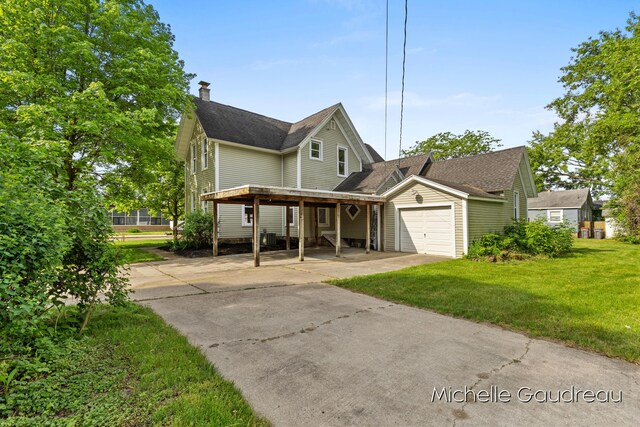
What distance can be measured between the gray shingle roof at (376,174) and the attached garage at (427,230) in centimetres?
256

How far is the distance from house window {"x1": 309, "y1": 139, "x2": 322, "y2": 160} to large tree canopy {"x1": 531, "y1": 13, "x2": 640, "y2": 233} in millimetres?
16413

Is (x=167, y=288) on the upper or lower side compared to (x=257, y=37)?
→ lower

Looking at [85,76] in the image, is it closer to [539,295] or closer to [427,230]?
[427,230]

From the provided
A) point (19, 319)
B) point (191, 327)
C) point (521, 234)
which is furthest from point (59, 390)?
point (521, 234)

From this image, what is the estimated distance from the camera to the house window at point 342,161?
1827cm

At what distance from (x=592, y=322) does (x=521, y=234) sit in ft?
30.8

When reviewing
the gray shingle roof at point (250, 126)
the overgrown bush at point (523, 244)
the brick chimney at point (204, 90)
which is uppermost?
the brick chimney at point (204, 90)

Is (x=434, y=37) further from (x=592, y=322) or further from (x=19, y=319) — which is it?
(x=19, y=319)

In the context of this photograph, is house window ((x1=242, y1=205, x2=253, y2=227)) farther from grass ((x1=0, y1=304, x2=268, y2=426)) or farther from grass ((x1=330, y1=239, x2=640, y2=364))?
grass ((x1=0, y1=304, x2=268, y2=426))

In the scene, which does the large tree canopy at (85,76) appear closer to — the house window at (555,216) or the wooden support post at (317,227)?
the wooden support post at (317,227)

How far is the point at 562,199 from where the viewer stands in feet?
104

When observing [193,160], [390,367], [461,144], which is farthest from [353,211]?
[461,144]

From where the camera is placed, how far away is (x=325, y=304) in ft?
17.7

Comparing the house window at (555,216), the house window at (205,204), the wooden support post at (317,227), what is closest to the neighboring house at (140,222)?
the house window at (205,204)
